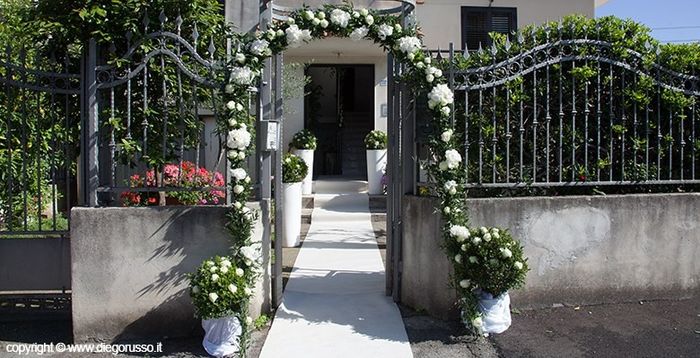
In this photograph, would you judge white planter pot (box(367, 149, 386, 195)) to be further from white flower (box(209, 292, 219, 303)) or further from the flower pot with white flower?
white flower (box(209, 292, 219, 303))

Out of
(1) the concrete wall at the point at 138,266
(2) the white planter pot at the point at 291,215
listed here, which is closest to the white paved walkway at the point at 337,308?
(2) the white planter pot at the point at 291,215

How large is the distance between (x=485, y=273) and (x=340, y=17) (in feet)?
8.00

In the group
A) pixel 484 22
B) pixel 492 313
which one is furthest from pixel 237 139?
pixel 484 22

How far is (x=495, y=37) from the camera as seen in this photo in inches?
208

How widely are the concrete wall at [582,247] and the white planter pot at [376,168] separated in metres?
5.75

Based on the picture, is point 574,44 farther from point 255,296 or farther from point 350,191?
point 350,191

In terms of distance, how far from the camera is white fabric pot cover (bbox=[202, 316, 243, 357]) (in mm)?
4309

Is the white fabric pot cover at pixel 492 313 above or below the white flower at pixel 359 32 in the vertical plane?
below

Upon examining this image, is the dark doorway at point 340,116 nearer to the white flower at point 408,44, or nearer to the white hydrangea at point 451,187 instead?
the white flower at point 408,44

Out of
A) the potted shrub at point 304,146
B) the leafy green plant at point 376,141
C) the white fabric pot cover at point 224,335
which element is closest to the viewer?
the white fabric pot cover at point 224,335

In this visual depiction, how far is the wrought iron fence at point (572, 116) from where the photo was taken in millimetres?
5188

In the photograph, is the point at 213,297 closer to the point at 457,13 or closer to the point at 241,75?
the point at 241,75

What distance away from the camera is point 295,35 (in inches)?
192

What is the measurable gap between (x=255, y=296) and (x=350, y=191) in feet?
22.8
